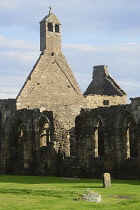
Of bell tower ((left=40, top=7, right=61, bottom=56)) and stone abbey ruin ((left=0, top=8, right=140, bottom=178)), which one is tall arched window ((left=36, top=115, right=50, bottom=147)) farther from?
bell tower ((left=40, top=7, right=61, bottom=56))

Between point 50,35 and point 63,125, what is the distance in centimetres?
1170

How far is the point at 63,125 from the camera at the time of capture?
116 feet

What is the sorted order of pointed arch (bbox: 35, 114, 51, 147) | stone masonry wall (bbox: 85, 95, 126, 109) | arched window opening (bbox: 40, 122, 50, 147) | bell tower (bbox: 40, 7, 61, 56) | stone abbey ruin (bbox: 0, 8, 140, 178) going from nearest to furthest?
stone abbey ruin (bbox: 0, 8, 140, 178)
pointed arch (bbox: 35, 114, 51, 147)
arched window opening (bbox: 40, 122, 50, 147)
bell tower (bbox: 40, 7, 61, 56)
stone masonry wall (bbox: 85, 95, 126, 109)

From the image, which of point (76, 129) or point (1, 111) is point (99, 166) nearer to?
point (76, 129)

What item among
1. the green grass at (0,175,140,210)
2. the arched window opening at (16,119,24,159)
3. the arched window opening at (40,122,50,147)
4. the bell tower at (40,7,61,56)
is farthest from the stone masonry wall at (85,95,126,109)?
the green grass at (0,175,140,210)

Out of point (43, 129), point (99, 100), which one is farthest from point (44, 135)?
point (99, 100)

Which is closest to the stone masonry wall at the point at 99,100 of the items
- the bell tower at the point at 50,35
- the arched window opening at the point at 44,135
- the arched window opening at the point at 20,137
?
the bell tower at the point at 50,35

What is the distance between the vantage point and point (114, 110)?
102 feet

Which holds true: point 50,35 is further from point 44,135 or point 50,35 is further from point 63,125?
point 63,125

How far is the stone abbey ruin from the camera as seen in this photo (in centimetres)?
3055

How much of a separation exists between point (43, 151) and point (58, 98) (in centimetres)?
769

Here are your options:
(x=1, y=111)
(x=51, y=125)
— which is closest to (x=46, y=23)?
(x=1, y=111)

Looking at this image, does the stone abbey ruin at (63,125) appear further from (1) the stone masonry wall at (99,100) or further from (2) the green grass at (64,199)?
(2) the green grass at (64,199)

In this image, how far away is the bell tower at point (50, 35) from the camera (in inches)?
1693
